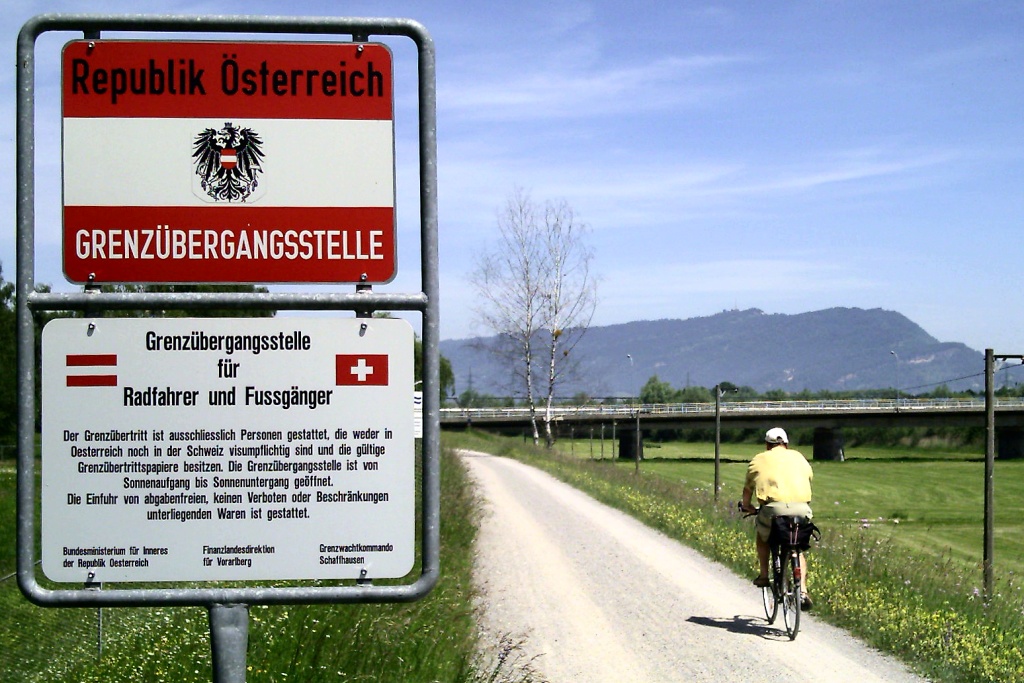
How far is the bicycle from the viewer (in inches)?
431

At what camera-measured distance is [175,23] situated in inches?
109

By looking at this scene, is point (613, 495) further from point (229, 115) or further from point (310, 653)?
point (229, 115)

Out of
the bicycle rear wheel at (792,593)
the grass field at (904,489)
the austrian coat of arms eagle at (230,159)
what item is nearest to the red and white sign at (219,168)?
the austrian coat of arms eagle at (230,159)

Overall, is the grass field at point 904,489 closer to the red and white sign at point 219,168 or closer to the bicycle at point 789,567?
the bicycle at point 789,567

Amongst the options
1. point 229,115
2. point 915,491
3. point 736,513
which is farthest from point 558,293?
point 229,115

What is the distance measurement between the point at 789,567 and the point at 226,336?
31.7 ft

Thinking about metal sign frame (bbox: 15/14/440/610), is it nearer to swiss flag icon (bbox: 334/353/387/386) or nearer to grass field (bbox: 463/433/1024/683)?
swiss flag icon (bbox: 334/353/387/386)

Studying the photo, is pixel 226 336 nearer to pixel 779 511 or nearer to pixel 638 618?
pixel 779 511

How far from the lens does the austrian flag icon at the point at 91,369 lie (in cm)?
278

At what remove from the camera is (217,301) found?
2.77 m

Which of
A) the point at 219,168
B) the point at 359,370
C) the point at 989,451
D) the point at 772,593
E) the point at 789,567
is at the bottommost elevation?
the point at 772,593

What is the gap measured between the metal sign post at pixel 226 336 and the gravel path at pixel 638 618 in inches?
237

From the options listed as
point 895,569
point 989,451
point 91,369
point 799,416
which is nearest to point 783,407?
point 799,416

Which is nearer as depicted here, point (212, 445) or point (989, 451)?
point (212, 445)
